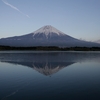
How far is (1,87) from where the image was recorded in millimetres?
7754

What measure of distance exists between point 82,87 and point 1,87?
357cm

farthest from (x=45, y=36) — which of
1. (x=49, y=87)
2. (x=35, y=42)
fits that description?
(x=49, y=87)

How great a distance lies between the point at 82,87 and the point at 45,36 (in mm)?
164565

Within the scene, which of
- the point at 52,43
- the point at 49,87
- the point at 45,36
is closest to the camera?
the point at 49,87

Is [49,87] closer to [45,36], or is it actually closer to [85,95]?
→ [85,95]

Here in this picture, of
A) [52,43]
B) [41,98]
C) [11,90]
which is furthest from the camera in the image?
[52,43]

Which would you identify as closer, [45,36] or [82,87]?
[82,87]

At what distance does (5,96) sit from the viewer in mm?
6492

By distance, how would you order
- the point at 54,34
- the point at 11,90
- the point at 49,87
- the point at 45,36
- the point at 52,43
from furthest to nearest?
the point at 54,34 → the point at 45,36 → the point at 52,43 → the point at 49,87 → the point at 11,90

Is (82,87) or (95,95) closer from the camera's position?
(95,95)

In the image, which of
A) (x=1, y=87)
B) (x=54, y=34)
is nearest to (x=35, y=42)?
(x=54, y=34)

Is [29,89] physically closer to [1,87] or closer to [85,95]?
[1,87]

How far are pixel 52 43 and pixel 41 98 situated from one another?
148164mm

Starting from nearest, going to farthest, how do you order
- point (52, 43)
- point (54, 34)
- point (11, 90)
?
point (11, 90)
point (52, 43)
point (54, 34)
